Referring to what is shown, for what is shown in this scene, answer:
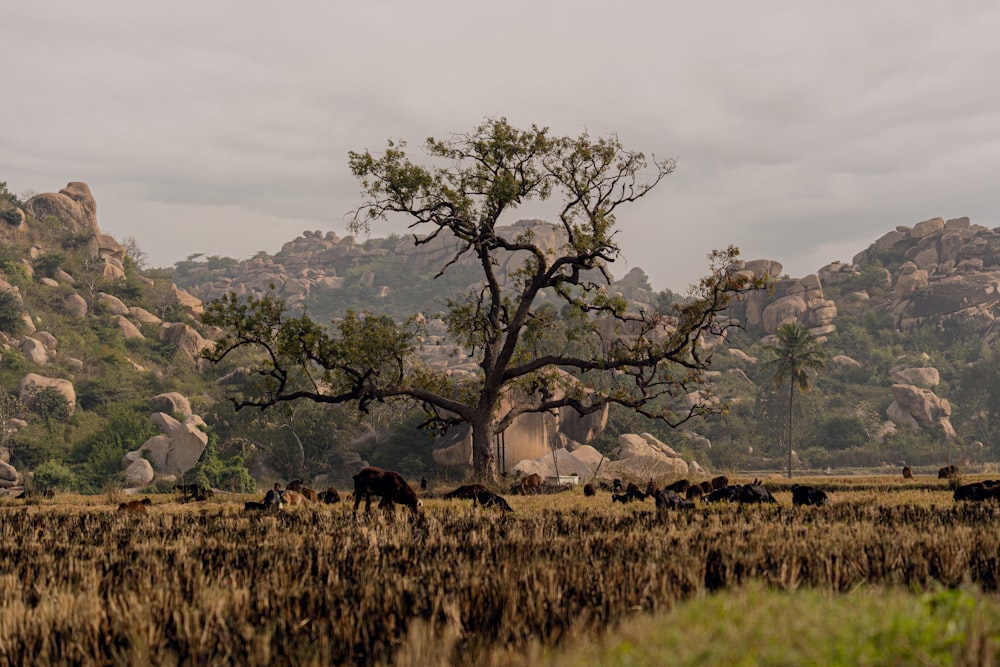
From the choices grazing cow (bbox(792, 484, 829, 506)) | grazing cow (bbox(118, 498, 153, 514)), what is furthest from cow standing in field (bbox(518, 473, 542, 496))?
grazing cow (bbox(118, 498, 153, 514))

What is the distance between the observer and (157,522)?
38.5 ft

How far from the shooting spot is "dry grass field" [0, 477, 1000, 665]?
13.1 feet

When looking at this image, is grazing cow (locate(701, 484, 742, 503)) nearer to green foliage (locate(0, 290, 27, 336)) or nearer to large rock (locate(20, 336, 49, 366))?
large rock (locate(20, 336, 49, 366))

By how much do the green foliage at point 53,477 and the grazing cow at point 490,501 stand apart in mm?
57404

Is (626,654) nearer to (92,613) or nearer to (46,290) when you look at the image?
(92,613)

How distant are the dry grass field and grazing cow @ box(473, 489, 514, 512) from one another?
3744mm

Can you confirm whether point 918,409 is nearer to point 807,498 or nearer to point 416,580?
point 807,498

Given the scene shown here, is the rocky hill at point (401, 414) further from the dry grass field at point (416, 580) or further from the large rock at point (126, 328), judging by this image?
the dry grass field at point (416, 580)

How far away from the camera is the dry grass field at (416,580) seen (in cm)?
400

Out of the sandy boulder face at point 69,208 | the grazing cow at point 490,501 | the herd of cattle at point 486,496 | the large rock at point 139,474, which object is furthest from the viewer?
the sandy boulder face at point 69,208

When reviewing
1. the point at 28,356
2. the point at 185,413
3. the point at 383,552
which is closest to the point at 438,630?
the point at 383,552

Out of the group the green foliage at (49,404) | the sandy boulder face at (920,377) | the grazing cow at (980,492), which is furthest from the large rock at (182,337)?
the sandy boulder face at (920,377)

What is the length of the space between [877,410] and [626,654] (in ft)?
367

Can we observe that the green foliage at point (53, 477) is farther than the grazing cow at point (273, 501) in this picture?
Yes
